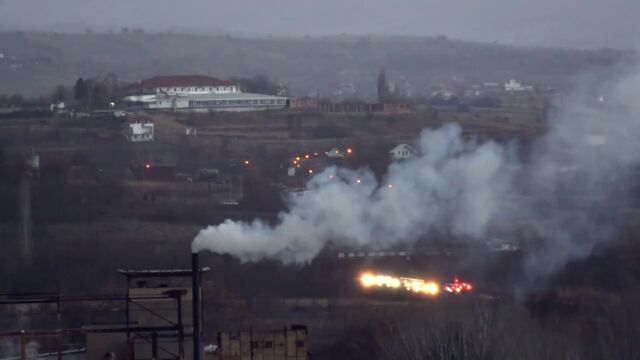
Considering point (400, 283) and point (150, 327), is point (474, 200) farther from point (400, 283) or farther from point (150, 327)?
point (150, 327)

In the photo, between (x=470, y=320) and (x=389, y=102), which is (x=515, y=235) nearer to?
(x=470, y=320)

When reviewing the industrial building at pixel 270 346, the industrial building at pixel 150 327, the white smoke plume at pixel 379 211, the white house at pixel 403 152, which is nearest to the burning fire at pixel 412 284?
the white smoke plume at pixel 379 211

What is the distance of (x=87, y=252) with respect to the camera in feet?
67.7

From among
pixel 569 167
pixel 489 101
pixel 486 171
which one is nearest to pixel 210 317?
pixel 486 171

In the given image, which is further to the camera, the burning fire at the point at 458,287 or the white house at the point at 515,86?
the white house at the point at 515,86

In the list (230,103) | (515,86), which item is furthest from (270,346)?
(515,86)

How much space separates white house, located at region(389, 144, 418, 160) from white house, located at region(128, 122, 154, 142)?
5140 millimetres

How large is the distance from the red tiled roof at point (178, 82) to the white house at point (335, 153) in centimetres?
668

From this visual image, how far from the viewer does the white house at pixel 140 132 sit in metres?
26.3

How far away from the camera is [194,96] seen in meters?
30.4

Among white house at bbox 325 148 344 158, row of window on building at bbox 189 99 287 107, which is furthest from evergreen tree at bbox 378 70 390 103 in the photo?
white house at bbox 325 148 344 158

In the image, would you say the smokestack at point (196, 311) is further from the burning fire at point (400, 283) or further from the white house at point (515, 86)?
the white house at point (515, 86)

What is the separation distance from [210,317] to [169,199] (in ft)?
19.6

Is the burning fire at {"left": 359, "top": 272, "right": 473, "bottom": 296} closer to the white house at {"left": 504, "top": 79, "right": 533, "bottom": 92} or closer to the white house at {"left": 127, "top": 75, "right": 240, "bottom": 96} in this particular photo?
the white house at {"left": 127, "top": 75, "right": 240, "bottom": 96}
